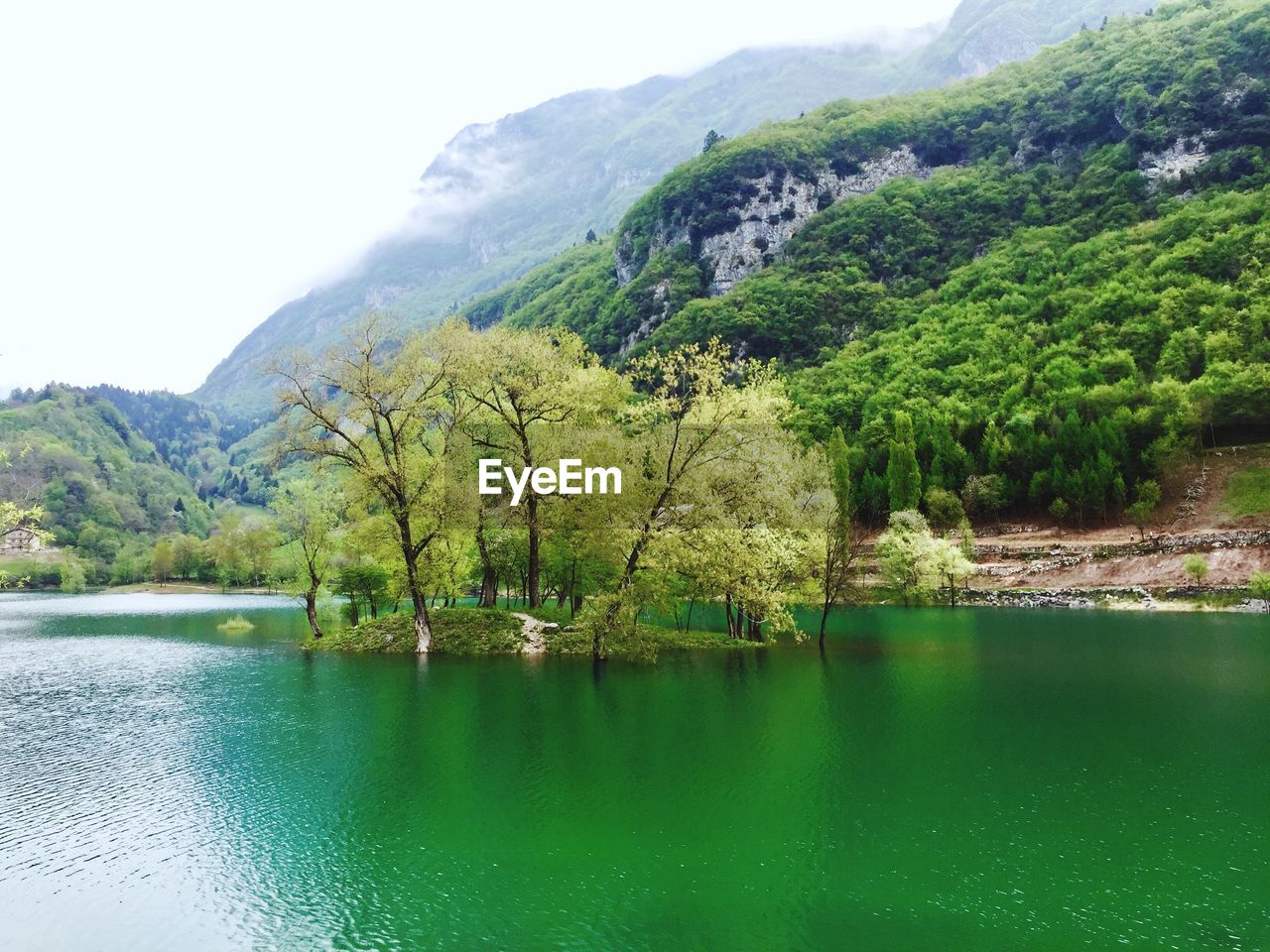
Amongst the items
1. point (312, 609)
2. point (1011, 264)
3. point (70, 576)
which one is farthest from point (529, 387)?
point (70, 576)

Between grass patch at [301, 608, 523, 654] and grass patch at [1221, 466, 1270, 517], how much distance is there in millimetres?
74432

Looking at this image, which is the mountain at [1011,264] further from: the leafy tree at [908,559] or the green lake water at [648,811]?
the green lake water at [648,811]

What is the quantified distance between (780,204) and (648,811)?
562 ft

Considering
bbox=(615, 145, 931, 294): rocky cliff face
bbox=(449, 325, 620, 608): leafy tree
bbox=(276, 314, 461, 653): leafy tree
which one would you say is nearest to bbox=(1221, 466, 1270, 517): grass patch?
bbox=(449, 325, 620, 608): leafy tree

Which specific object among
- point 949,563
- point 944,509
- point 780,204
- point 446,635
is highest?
point 780,204

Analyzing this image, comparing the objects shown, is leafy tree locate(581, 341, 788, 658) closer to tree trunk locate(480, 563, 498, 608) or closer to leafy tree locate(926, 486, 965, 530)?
tree trunk locate(480, 563, 498, 608)

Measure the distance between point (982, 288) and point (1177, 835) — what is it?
120649mm

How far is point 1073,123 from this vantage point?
472 ft

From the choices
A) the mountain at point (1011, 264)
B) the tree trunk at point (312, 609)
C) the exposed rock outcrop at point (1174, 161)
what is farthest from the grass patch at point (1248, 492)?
the tree trunk at point (312, 609)

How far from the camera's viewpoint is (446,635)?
44250mm

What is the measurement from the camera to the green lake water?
12.7 m

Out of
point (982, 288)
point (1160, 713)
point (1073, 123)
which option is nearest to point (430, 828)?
point (1160, 713)

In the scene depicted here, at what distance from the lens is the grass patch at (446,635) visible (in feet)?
142

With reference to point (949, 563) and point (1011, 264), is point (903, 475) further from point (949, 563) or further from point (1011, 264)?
point (1011, 264)
